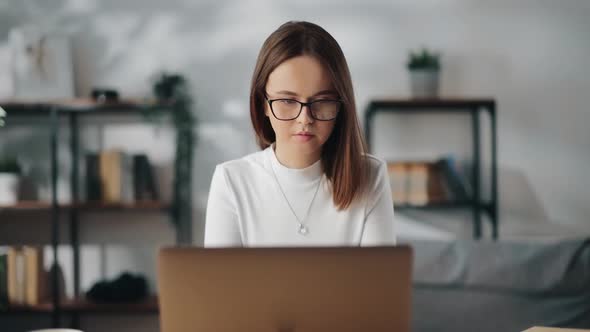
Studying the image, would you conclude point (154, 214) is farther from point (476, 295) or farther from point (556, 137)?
point (556, 137)

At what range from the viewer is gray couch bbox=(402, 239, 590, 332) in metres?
2.36

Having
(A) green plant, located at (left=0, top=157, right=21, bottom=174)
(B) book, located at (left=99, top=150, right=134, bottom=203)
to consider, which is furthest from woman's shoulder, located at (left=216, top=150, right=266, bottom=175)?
(A) green plant, located at (left=0, top=157, right=21, bottom=174)

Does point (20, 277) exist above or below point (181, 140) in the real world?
below

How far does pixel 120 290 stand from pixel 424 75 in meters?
1.88

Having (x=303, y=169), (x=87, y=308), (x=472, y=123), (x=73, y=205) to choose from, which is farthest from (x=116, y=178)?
(x=303, y=169)

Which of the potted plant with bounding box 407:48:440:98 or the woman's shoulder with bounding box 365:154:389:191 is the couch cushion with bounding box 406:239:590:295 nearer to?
the potted plant with bounding box 407:48:440:98

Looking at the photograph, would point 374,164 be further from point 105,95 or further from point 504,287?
point 105,95

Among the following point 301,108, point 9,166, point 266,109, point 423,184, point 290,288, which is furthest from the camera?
point 9,166

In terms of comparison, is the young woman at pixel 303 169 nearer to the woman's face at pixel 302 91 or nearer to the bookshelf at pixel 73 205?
the woman's face at pixel 302 91

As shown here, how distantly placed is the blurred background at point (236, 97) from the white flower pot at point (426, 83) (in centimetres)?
13

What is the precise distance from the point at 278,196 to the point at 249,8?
210 centimetres

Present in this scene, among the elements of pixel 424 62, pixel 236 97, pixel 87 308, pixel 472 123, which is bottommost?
pixel 87 308

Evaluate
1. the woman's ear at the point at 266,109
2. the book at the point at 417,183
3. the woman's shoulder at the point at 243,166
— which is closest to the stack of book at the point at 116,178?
the book at the point at 417,183

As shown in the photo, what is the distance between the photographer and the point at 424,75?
296cm
